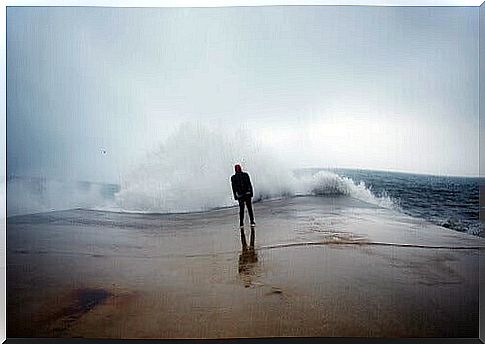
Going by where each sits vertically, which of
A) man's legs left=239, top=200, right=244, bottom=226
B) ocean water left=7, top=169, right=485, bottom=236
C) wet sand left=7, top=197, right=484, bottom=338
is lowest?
wet sand left=7, top=197, right=484, bottom=338

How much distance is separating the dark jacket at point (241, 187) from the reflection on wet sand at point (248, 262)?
0.31 meters

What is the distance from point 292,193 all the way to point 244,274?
0.64 metres

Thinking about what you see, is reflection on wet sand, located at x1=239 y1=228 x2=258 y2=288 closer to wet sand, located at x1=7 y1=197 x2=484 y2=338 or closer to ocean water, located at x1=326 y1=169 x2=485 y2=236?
wet sand, located at x1=7 y1=197 x2=484 y2=338

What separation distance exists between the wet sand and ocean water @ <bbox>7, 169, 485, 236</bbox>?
0.21 ft

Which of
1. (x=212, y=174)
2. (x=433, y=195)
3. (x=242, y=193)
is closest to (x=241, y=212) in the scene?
(x=242, y=193)

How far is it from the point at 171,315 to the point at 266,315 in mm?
640

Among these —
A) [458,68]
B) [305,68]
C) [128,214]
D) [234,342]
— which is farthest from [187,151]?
[458,68]

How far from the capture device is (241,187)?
526 cm

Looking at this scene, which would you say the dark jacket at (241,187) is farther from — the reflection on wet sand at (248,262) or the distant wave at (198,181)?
the reflection on wet sand at (248,262)

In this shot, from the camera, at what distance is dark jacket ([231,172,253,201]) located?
526cm

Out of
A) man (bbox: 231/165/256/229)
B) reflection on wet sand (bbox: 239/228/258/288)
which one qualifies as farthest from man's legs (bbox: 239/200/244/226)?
reflection on wet sand (bbox: 239/228/258/288)

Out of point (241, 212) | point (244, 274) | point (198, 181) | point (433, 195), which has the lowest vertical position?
point (244, 274)

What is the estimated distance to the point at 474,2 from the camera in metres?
5.33

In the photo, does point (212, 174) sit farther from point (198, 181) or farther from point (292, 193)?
point (292, 193)
